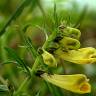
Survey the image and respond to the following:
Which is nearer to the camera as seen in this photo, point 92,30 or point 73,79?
point 73,79

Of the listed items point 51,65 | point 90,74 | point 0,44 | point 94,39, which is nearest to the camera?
point 51,65

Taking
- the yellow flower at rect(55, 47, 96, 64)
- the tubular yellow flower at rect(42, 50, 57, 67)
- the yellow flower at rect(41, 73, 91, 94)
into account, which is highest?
the tubular yellow flower at rect(42, 50, 57, 67)

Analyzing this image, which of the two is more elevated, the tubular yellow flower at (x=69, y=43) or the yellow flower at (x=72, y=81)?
the tubular yellow flower at (x=69, y=43)

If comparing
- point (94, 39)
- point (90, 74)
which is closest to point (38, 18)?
point (90, 74)

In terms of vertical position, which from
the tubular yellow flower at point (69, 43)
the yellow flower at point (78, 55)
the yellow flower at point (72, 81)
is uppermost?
the tubular yellow flower at point (69, 43)

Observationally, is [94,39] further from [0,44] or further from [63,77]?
[63,77]
